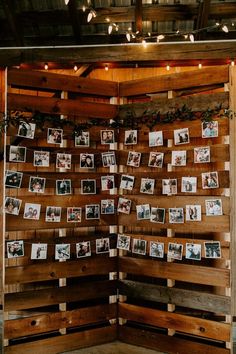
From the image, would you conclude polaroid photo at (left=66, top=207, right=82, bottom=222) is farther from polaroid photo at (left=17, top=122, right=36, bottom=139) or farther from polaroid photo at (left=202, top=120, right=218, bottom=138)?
polaroid photo at (left=202, top=120, right=218, bottom=138)

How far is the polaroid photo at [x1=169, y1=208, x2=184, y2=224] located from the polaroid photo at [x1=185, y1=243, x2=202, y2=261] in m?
0.31

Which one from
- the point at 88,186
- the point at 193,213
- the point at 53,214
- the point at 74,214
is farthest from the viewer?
the point at 88,186

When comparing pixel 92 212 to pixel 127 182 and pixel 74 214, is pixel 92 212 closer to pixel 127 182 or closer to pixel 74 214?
pixel 74 214

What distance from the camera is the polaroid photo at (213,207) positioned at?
4438mm

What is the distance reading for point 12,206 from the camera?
4.52 meters

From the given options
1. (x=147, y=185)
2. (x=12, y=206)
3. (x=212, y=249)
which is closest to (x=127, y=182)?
(x=147, y=185)

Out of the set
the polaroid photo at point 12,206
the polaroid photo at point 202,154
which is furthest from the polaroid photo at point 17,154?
the polaroid photo at point 202,154

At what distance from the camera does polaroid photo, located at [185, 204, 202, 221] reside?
4.54 m

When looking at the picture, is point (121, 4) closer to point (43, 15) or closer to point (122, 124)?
point (43, 15)

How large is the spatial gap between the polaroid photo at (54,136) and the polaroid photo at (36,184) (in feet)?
1.60

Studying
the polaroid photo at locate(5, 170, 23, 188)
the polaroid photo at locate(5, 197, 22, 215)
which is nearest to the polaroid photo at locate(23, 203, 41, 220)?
the polaroid photo at locate(5, 197, 22, 215)

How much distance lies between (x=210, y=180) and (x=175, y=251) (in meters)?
0.98

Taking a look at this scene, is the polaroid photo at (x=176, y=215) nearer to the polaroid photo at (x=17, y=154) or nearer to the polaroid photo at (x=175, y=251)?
the polaroid photo at (x=175, y=251)

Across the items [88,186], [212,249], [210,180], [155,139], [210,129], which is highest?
[210,129]
